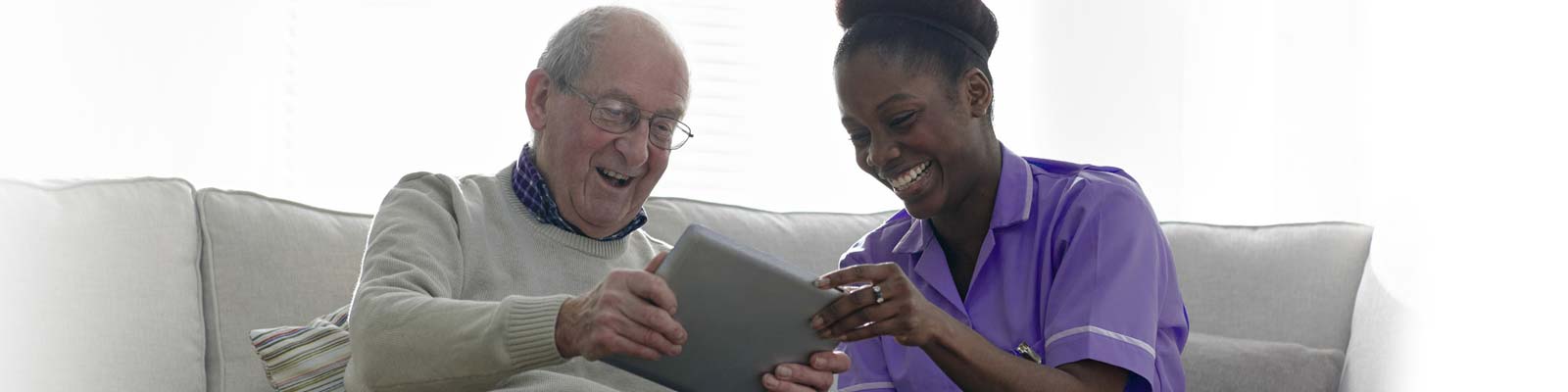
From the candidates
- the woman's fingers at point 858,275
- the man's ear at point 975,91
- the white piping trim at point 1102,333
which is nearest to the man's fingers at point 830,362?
the woman's fingers at point 858,275

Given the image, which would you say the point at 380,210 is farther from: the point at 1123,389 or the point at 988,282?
the point at 1123,389

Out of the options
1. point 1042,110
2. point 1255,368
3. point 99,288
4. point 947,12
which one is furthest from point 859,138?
point 1042,110

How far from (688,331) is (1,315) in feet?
3.95

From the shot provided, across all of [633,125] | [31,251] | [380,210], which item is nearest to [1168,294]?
[633,125]

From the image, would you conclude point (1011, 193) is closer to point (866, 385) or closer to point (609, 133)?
point (866, 385)

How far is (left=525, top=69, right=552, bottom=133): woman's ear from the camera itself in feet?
6.40

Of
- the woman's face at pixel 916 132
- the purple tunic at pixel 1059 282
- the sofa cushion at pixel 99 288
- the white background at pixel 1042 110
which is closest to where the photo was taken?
the purple tunic at pixel 1059 282

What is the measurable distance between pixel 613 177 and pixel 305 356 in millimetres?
504

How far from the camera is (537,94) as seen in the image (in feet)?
6.44

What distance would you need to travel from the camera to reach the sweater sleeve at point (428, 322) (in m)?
1.43

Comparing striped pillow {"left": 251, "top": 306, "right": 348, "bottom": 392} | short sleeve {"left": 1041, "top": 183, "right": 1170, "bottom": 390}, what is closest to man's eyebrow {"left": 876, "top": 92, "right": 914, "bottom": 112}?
short sleeve {"left": 1041, "top": 183, "right": 1170, "bottom": 390}

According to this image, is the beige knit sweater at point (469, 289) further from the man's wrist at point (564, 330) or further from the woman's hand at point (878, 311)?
the woman's hand at point (878, 311)

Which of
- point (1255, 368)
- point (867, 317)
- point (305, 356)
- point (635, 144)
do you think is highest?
point (635, 144)

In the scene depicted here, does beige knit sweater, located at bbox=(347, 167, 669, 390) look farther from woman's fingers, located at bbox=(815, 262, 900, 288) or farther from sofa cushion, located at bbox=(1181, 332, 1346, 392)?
sofa cushion, located at bbox=(1181, 332, 1346, 392)
